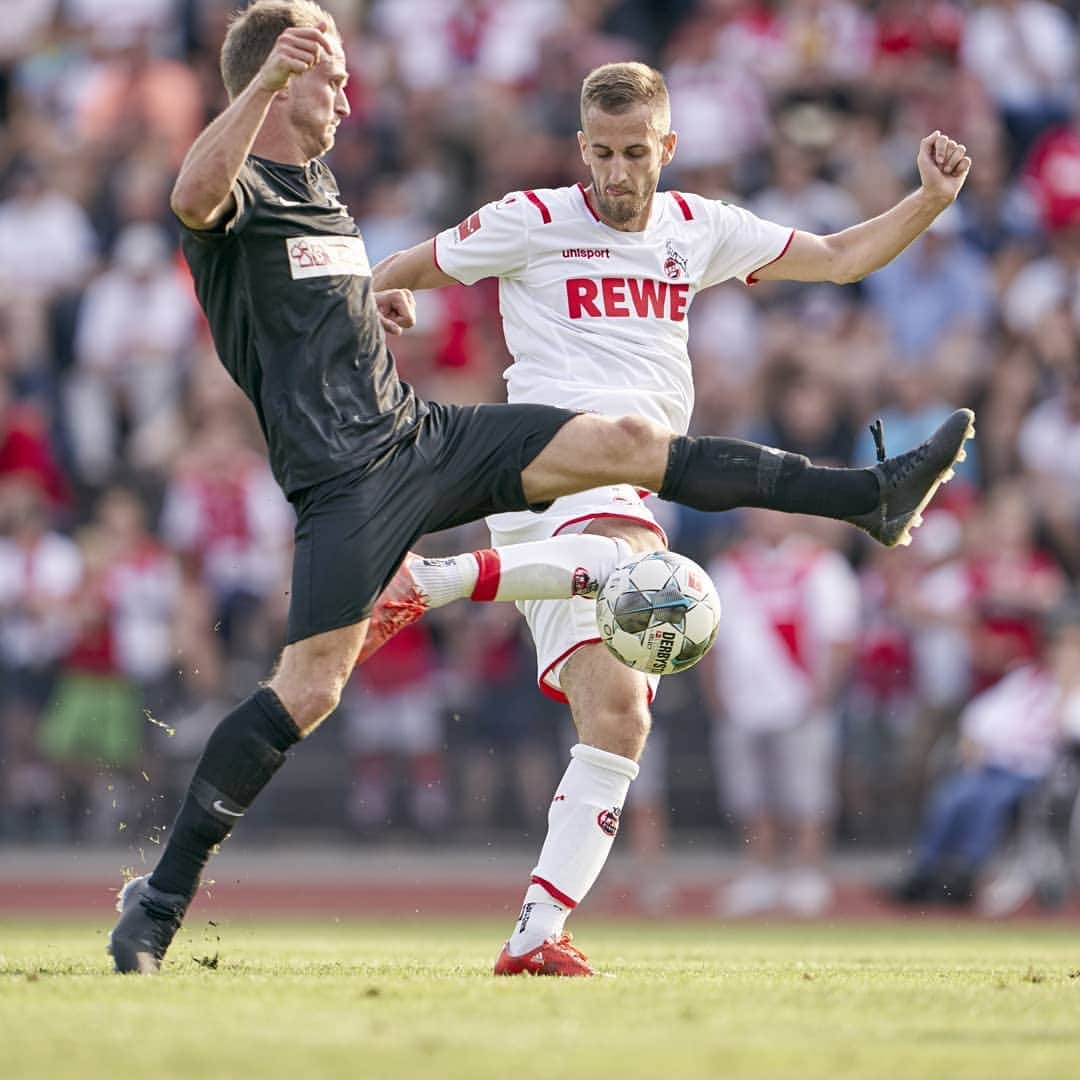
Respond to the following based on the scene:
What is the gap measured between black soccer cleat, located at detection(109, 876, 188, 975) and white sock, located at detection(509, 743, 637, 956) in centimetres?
110

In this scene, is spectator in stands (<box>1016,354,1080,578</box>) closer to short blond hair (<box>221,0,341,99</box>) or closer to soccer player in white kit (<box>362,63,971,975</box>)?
soccer player in white kit (<box>362,63,971,975</box>)

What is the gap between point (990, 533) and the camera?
13.7 m

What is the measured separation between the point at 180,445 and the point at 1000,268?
608 centimetres

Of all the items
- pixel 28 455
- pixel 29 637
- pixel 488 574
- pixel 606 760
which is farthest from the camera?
pixel 28 455

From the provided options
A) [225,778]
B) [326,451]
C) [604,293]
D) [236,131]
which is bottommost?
[225,778]

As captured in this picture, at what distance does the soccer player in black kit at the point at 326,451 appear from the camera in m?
6.26

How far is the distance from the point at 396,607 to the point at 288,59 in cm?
189

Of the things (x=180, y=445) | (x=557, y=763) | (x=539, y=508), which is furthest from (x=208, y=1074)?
(x=180, y=445)

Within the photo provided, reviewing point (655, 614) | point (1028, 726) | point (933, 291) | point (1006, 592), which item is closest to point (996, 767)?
point (1028, 726)

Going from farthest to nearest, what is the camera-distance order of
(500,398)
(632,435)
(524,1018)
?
(500,398), (632,435), (524,1018)

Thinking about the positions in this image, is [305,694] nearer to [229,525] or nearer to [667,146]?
[667,146]

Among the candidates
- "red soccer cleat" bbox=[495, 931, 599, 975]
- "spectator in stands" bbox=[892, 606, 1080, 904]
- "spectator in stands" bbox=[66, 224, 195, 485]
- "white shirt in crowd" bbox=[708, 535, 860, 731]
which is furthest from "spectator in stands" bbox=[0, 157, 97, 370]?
"red soccer cleat" bbox=[495, 931, 599, 975]

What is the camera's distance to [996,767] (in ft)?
42.7

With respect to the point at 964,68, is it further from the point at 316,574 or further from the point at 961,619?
the point at 316,574
